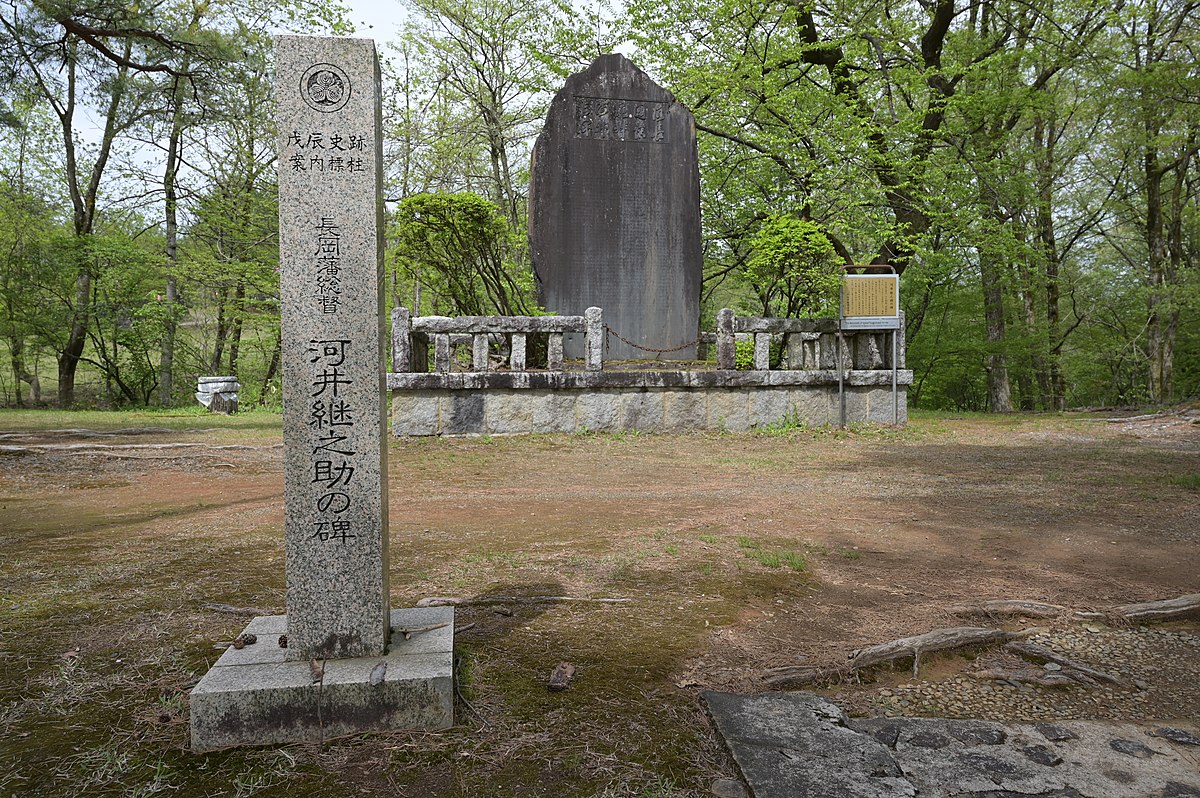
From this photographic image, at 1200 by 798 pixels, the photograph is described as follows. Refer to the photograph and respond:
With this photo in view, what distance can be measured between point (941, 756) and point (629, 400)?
8.14 meters

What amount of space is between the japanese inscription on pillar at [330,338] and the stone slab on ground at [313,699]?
0.47 ft

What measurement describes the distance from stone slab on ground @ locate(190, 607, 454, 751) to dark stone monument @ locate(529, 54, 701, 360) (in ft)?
29.3

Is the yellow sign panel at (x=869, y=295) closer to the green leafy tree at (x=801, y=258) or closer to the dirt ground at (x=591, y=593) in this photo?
the green leafy tree at (x=801, y=258)

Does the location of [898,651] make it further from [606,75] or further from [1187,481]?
[606,75]

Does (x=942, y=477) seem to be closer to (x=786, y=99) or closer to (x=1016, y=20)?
(x=786, y=99)

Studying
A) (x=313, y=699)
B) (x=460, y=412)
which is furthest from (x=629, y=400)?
(x=313, y=699)

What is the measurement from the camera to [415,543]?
4.89 m

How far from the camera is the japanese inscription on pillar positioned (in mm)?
2582

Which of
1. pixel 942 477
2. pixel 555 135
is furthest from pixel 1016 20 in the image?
pixel 942 477

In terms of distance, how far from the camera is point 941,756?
7.47 feet

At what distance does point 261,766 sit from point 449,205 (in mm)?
9597

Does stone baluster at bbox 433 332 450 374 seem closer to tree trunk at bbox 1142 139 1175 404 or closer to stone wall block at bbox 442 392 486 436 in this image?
stone wall block at bbox 442 392 486 436

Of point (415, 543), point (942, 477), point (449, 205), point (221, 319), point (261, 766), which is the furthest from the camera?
point (221, 319)

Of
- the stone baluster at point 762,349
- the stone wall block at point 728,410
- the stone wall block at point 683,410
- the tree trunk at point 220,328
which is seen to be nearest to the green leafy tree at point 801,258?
the stone baluster at point 762,349
